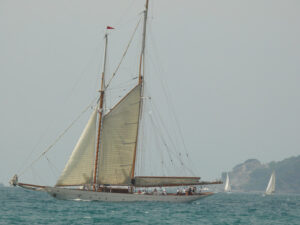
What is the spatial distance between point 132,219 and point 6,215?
459 inches

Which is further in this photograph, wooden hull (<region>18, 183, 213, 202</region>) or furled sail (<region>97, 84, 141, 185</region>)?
furled sail (<region>97, 84, 141, 185</region>)

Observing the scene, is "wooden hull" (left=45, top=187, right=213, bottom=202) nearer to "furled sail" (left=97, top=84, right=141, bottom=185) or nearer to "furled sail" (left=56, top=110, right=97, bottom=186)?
"furled sail" (left=56, top=110, right=97, bottom=186)

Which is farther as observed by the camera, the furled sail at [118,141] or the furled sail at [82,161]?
the furled sail at [118,141]

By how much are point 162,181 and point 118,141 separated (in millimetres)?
8238

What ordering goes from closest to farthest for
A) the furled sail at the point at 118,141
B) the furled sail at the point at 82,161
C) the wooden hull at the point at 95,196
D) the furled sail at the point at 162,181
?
the furled sail at the point at 82,161, the wooden hull at the point at 95,196, the furled sail at the point at 118,141, the furled sail at the point at 162,181

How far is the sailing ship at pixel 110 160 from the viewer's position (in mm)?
65875

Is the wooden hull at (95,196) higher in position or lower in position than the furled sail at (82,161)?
lower

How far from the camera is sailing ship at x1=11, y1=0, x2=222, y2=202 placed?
216ft

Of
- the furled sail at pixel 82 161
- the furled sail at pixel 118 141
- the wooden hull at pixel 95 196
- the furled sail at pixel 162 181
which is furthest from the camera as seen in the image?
the furled sail at pixel 162 181

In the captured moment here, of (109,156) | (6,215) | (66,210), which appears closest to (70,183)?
(109,156)

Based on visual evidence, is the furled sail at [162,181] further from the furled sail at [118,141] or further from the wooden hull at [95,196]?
the furled sail at [118,141]

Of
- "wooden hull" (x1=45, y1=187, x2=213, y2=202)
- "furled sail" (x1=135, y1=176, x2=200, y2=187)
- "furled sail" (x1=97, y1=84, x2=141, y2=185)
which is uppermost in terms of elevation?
"furled sail" (x1=97, y1=84, x2=141, y2=185)

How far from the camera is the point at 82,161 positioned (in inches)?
2586

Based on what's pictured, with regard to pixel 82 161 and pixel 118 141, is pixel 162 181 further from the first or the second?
pixel 82 161
